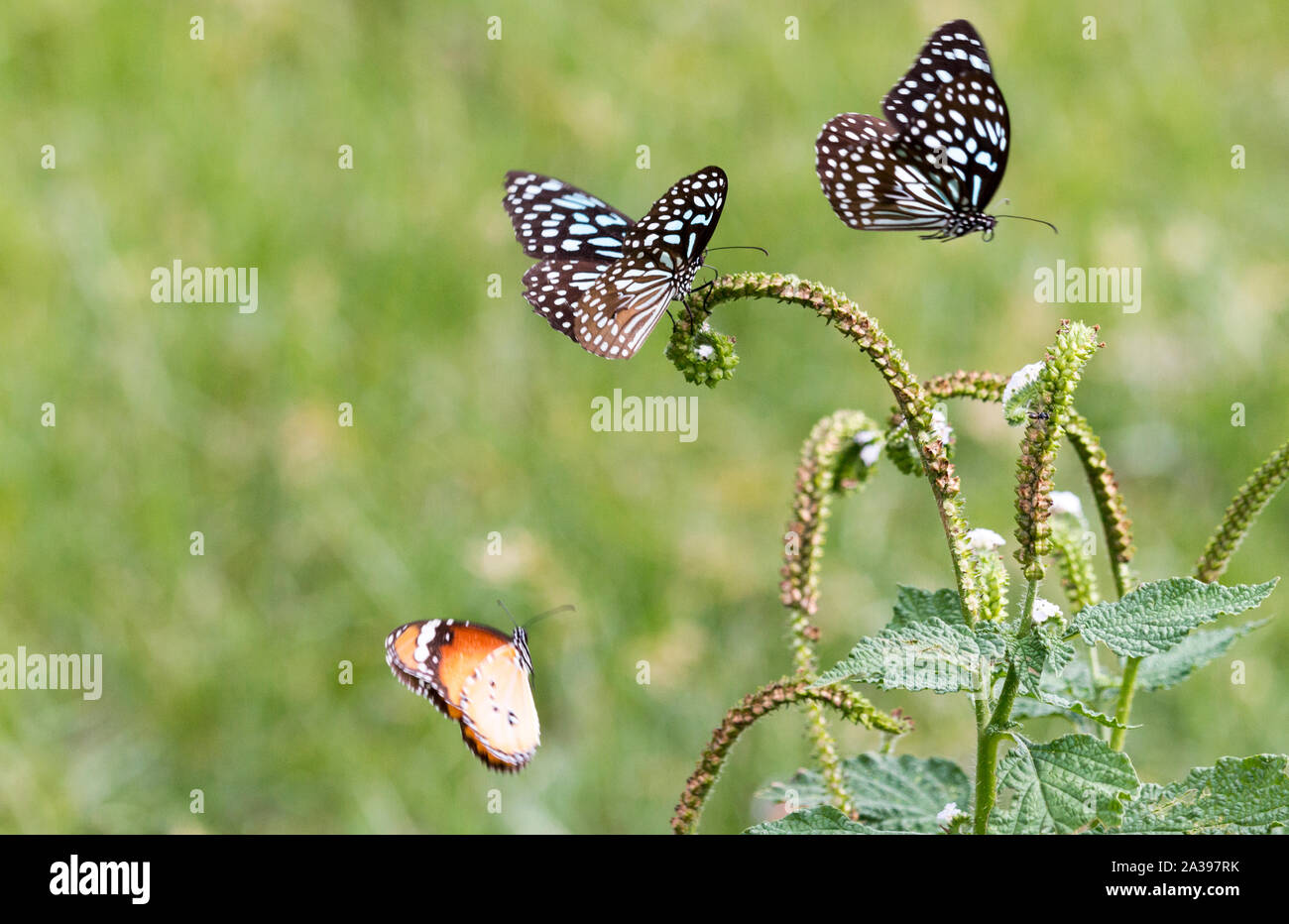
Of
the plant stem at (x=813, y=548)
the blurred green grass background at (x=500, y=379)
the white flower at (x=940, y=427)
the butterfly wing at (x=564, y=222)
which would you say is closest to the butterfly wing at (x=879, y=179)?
the butterfly wing at (x=564, y=222)

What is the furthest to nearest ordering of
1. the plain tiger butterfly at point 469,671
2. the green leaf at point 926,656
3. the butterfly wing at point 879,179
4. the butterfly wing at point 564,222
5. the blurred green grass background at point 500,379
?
the blurred green grass background at point 500,379 → the butterfly wing at point 564,222 → the butterfly wing at point 879,179 → the plain tiger butterfly at point 469,671 → the green leaf at point 926,656

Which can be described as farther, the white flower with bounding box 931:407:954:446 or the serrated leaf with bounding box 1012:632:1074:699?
the white flower with bounding box 931:407:954:446

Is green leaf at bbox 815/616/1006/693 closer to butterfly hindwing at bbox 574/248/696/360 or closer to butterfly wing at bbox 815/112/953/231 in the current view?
butterfly hindwing at bbox 574/248/696/360

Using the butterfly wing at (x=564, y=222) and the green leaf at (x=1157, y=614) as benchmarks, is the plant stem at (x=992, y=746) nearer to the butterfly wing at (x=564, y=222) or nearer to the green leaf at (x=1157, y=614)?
the green leaf at (x=1157, y=614)

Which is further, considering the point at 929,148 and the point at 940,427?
the point at 929,148

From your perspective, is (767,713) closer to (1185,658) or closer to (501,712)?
(501,712)

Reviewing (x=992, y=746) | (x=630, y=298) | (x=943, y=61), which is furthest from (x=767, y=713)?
(x=943, y=61)

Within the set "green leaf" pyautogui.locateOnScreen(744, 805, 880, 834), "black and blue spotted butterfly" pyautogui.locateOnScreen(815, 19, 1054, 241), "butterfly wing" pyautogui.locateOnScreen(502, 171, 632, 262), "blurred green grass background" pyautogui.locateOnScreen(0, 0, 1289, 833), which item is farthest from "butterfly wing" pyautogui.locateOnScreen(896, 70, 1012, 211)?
"blurred green grass background" pyautogui.locateOnScreen(0, 0, 1289, 833)
